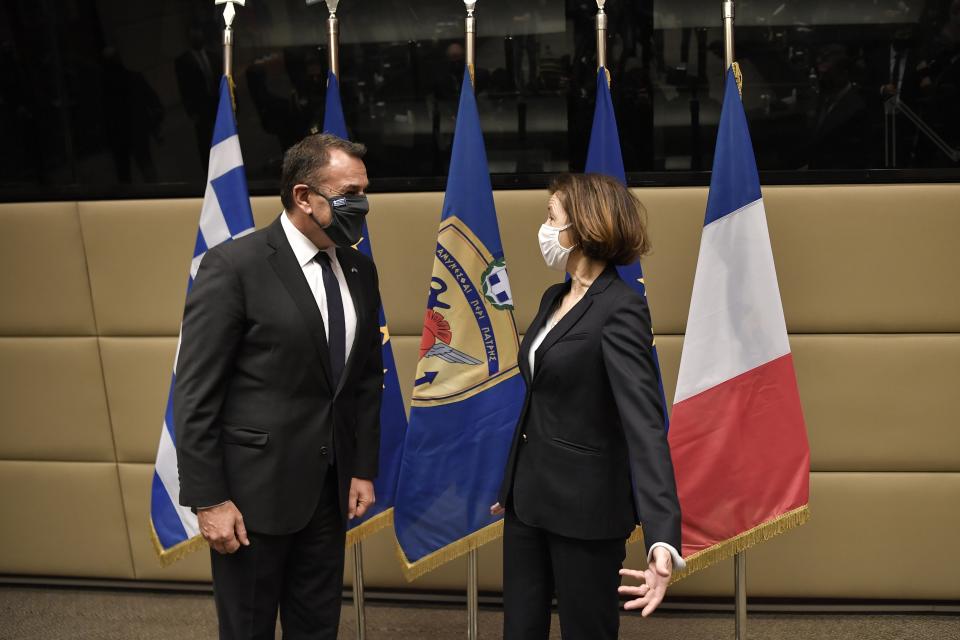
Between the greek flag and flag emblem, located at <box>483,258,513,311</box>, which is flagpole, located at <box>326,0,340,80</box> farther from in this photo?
flag emblem, located at <box>483,258,513,311</box>

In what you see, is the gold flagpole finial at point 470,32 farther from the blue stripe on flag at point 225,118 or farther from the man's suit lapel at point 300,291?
the man's suit lapel at point 300,291

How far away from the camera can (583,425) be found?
6.29 ft

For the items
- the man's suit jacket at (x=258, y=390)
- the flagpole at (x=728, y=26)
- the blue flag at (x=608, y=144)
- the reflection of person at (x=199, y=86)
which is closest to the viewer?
the man's suit jacket at (x=258, y=390)

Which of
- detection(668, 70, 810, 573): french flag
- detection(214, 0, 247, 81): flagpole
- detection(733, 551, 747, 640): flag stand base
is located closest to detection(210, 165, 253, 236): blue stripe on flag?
detection(214, 0, 247, 81): flagpole

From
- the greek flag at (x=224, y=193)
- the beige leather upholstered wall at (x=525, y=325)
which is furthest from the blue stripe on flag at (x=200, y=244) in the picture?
the beige leather upholstered wall at (x=525, y=325)

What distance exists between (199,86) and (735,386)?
6.81 feet

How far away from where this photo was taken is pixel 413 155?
3123 millimetres

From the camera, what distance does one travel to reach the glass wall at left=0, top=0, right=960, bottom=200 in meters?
2.92

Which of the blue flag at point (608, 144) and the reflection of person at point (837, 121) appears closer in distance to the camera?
the blue flag at point (608, 144)

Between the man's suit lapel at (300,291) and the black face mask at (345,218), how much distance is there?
0.33 ft

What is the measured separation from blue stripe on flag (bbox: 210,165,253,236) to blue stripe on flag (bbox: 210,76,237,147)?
0.34ft

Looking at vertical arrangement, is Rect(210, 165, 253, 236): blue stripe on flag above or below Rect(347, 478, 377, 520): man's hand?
above

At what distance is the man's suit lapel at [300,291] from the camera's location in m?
2.02

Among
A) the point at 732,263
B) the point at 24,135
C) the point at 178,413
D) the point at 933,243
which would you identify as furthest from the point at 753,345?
the point at 24,135
